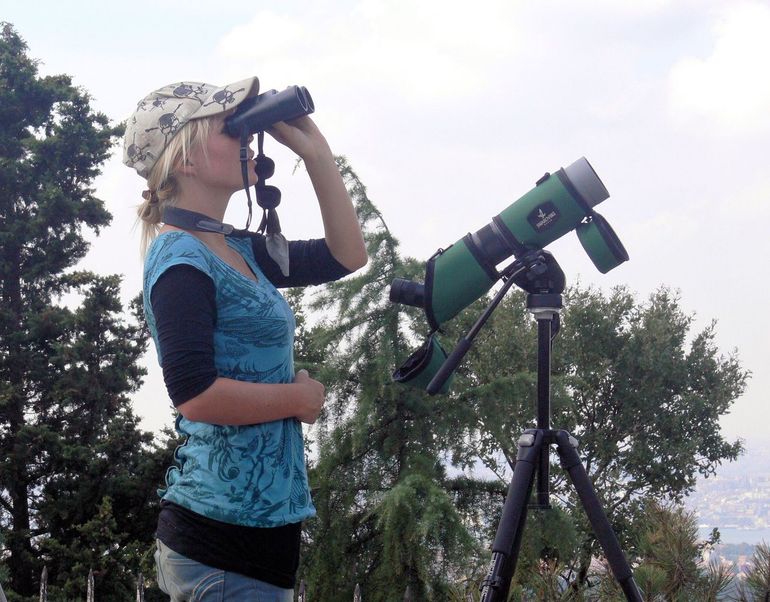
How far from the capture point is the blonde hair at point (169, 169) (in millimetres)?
1720

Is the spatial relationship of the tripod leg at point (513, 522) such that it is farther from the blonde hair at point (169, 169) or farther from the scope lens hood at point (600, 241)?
the blonde hair at point (169, 169)

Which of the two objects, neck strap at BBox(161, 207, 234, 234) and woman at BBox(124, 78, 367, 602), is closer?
woman at BBox(124, 78, 367, 602)

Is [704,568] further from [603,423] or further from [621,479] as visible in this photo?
[603,423]

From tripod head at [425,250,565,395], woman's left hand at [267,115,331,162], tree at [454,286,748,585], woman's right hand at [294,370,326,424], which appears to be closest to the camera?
woman's right hand at [294,370,326,424]

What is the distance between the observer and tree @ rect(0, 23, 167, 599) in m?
13.3

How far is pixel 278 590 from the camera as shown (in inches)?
64.2

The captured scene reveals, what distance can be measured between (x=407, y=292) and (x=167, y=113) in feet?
3.75

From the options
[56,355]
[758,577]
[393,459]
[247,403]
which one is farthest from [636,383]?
[247,403]

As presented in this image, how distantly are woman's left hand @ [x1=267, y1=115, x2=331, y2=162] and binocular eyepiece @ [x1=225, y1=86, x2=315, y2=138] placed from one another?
0.25ft

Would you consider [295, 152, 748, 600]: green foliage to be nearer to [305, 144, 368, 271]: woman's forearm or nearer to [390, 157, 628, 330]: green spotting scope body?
[390, 157, 628, 330]: green spotting scope body

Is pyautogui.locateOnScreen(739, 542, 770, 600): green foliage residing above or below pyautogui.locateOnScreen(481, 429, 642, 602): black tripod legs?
below

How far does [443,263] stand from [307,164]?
837 millimetres

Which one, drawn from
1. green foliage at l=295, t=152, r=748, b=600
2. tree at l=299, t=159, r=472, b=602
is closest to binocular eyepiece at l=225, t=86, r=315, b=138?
green foliage at l=295, t=152, r=748, b=600

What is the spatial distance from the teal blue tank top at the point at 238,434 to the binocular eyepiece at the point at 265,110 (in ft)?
0.82
